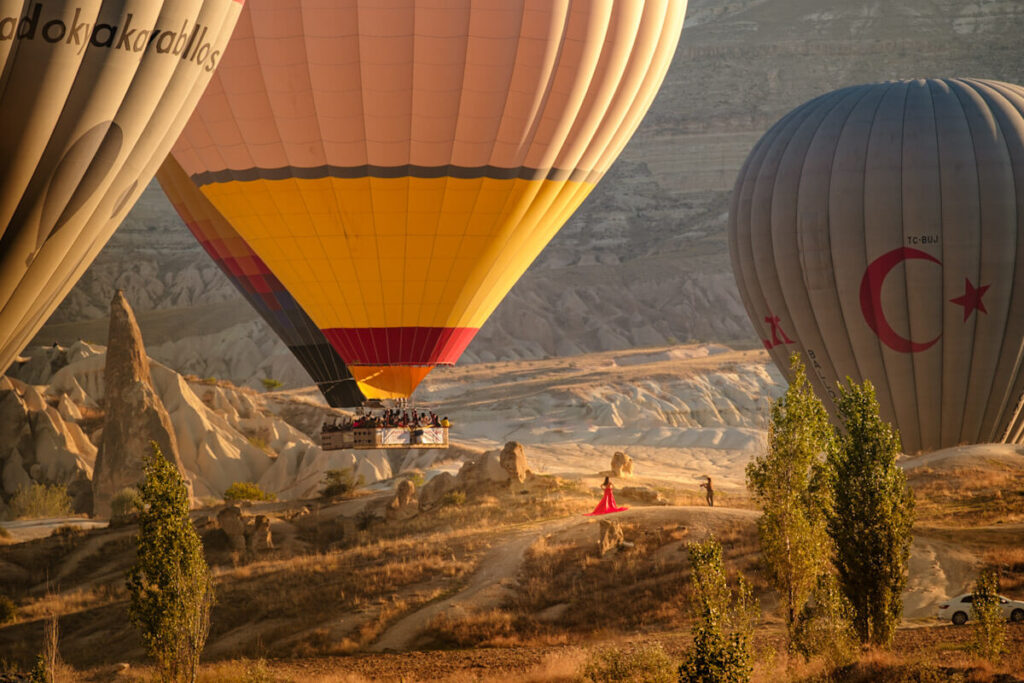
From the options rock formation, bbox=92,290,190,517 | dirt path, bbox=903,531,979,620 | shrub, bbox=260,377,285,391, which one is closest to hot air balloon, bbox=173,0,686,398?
dirt path, bbox=903,531,979,620

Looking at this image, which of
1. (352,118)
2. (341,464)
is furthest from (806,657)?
(341,464)

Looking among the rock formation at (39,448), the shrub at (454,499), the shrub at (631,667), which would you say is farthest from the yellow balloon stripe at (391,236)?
the rock formation at (39,448)

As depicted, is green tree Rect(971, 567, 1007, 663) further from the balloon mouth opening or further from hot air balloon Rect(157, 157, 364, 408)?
hot air balloon Rect(157, 157, 364, 408)

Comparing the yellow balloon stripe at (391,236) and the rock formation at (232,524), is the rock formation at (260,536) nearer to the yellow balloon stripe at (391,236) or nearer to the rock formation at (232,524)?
the rock formation at (232,524)

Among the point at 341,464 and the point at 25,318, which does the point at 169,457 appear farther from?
the point at 25,318

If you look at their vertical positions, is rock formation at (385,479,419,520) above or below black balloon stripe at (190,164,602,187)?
below

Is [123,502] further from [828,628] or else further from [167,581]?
[828,628]

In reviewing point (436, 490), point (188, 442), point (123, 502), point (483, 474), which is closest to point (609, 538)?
point (483, 474)
